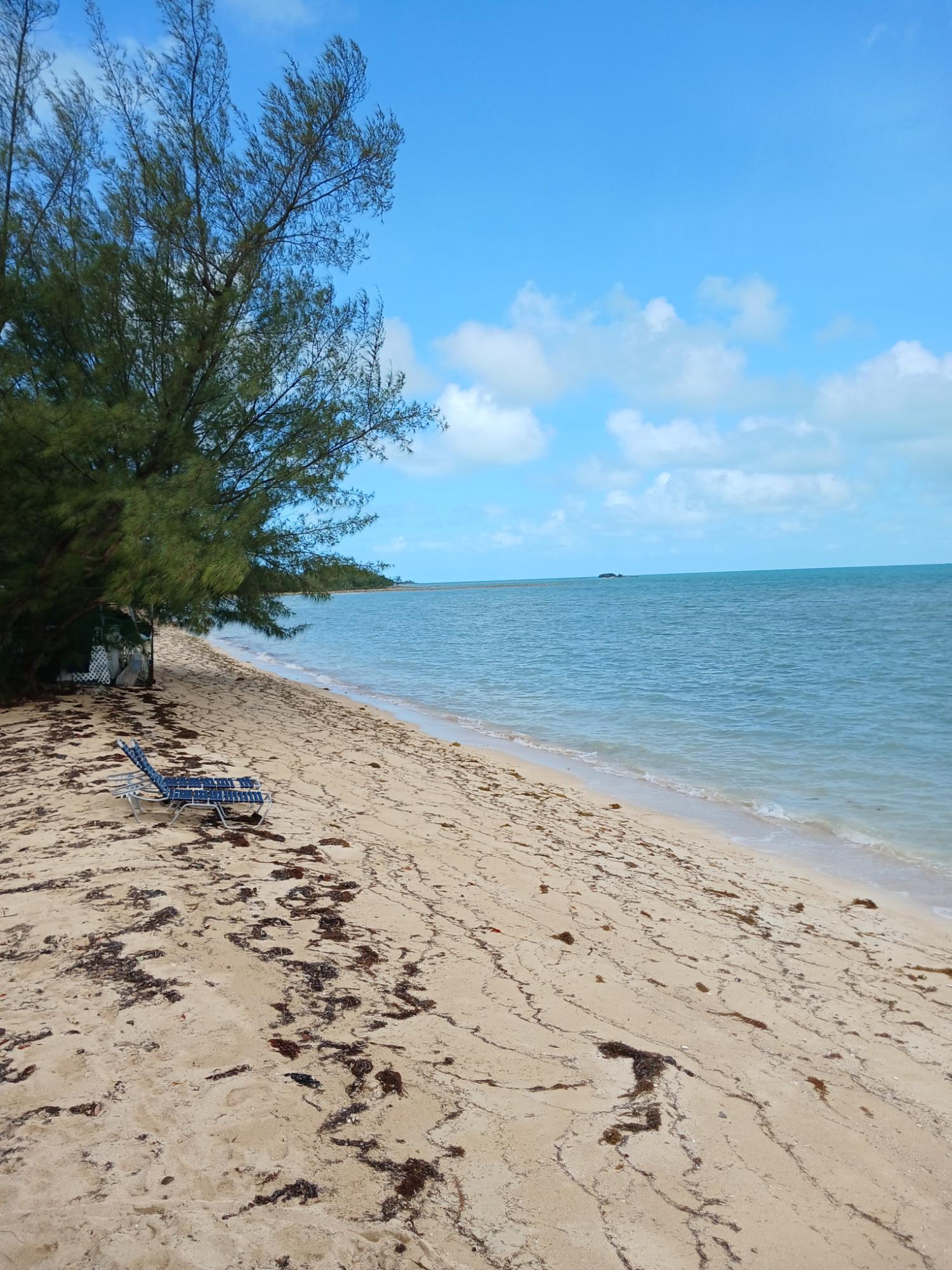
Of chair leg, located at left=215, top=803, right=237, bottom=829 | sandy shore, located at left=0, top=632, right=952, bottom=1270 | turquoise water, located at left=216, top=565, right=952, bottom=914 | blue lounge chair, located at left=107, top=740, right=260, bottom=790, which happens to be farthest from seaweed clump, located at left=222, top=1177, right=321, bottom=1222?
turquoise water, located at left=216, top=565, right=952, bottom=914

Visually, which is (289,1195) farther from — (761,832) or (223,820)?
(761,832)

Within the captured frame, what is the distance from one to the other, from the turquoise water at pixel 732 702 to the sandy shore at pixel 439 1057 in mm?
3926

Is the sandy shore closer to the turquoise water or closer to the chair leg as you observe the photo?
the chair leg

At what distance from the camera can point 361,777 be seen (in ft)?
31.0

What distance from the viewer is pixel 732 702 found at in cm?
1922

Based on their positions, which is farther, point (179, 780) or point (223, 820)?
point (179, 780)

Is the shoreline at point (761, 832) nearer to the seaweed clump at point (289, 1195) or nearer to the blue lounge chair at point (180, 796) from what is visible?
the blue lounge chair at point (180, 796)

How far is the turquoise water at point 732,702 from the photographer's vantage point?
1111 cm

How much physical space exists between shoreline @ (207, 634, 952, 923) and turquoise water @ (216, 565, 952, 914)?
7 centimetres

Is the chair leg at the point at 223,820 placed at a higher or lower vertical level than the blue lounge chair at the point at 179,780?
lower

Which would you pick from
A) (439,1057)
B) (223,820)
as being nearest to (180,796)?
(223,820)

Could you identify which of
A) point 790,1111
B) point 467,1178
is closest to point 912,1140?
point 790,1111

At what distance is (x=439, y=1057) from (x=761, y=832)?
7.14m

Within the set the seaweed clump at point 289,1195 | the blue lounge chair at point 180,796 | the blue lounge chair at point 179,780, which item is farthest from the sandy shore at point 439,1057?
the blue lounge chair at point 179,780
